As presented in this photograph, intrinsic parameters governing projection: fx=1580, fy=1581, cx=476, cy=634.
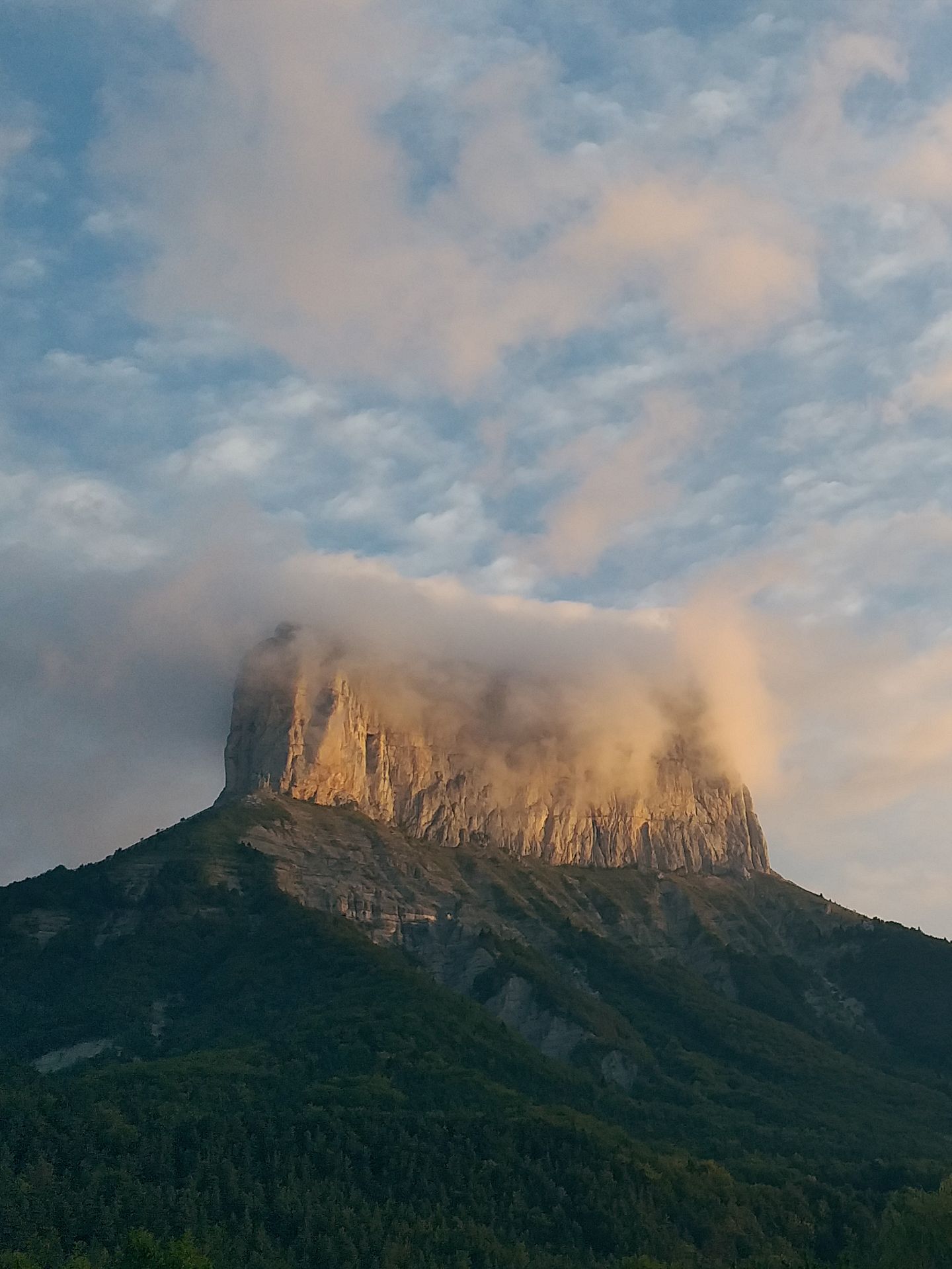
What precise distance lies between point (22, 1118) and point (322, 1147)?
3259cm

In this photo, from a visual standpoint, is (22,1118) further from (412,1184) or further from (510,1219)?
(510,1219)

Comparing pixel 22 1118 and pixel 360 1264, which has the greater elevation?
pixel 22 1118

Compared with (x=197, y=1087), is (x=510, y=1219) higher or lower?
lower

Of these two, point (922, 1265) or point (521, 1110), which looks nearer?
point (922, 1265)

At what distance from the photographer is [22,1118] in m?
168

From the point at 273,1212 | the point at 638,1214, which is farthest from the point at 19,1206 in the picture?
the point at 638,1214

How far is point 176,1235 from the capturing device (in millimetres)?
149375

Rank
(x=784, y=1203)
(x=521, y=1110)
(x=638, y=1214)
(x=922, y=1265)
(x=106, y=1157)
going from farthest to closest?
(x=521, y=1110)
(x=784, y=1203)
(x=638, y=1214)
(x=106, y=1157)
(x=922, y=1265)

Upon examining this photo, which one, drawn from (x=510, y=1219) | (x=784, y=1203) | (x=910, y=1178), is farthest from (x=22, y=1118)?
(x=910, y=1178)

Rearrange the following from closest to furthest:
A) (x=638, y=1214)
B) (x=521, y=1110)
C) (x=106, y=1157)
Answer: (x=106, y=1157), (x=638, y=1214), (x=521, y=1110)

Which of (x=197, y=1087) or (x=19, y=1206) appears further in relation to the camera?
(x=197, y=1087)

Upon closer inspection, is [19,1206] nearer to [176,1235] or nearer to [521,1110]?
[176,1235]

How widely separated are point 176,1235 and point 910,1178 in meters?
95.4

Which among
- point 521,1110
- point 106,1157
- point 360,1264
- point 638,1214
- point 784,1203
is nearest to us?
point 360,1264
